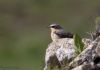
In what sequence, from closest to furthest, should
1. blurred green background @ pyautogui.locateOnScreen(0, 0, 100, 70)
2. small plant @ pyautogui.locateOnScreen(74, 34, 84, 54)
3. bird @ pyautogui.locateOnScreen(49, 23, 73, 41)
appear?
small plant @ pyautogui.locateOnScreen(74, 34, 84, 54) → bird @ pyautogui.locateOnScreen(49, 23, 73, 41) → blurred green background @ pyautogui.locateOnScreen(0, 0, 100, 70)

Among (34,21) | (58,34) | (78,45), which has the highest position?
(34,21)

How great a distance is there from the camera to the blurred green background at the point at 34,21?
27.5 m

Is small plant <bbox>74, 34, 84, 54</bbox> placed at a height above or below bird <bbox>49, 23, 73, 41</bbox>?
below

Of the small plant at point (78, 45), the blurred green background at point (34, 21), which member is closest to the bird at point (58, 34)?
the small plant at point (78, 45)

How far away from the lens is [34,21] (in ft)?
113

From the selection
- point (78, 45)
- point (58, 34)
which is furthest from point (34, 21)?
point (78, 45)

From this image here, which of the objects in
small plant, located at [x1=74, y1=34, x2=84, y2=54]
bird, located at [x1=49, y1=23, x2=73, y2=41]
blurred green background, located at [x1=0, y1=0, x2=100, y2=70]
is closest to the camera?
small plant, located at [x1=74, y1=34, x2=84, y2=54]

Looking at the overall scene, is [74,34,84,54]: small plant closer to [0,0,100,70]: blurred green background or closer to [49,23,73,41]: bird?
[49,23,73,41]: bird

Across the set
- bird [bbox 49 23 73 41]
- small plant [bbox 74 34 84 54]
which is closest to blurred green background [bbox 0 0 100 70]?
bird [bbox 49 23 73 41]

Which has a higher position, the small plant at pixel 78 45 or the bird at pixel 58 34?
the bird at pixel 58 34

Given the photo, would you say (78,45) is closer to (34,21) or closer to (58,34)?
(58,34)

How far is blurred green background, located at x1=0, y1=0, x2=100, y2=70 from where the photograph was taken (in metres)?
27.5

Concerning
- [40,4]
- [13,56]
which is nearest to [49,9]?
[40,4]

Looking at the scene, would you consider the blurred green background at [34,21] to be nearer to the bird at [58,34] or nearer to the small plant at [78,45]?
the bird at [58,34]
